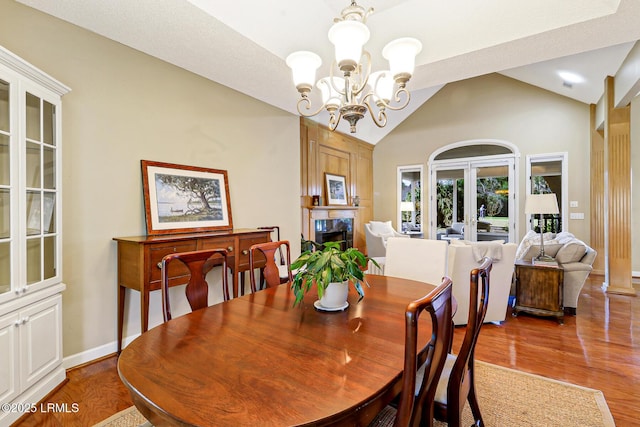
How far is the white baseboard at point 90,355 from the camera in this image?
2250 millimetres

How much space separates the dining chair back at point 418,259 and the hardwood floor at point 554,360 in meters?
0.94

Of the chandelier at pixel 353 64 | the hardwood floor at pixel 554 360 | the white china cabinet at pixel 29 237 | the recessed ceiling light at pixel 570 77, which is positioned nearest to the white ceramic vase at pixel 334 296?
the chandelier at pixel 353 64

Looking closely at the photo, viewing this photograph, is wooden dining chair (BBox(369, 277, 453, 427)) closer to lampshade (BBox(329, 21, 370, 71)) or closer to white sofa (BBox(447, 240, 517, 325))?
lampshade (BBox(329, 21, 370, 71))

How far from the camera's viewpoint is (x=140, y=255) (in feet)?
7.30

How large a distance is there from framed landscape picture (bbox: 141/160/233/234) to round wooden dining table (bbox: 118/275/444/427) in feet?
5.41

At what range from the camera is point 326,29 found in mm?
2949

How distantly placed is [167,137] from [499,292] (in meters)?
3.68

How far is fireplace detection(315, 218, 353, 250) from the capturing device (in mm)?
5523

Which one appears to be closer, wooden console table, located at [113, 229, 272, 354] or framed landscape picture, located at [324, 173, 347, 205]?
wooden console table, located at [113, 229, 272, 354]

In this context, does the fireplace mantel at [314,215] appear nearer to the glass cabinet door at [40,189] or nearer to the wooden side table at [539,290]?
the wooden side table at [539,290]

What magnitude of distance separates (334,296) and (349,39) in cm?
145

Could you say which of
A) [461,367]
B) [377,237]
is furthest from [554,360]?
[377,237]

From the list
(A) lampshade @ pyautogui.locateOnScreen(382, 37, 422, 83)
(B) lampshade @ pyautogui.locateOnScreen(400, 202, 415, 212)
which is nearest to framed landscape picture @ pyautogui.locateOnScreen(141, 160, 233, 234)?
(A) lampshade @ pyautogui.locateOnScreen(382, 37, 422, 83)

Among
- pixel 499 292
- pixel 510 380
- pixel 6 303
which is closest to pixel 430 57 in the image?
pixel 499 292
